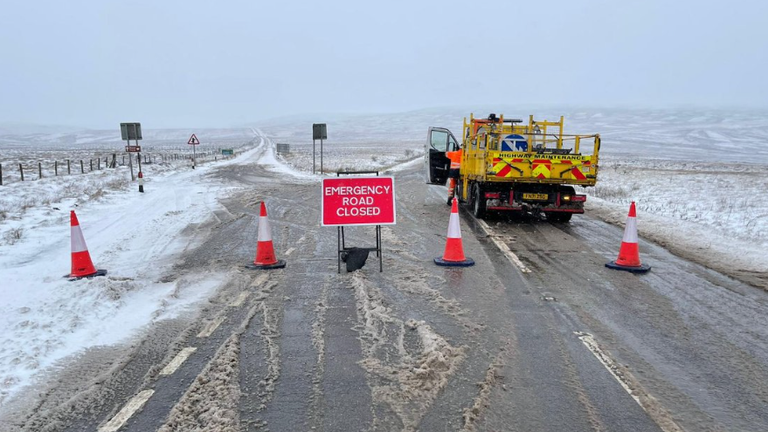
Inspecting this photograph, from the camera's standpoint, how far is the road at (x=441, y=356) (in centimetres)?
338

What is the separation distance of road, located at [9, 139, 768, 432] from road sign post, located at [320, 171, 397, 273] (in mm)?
727

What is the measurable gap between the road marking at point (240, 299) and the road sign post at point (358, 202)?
147cm

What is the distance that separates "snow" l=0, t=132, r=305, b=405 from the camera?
14.8 ft

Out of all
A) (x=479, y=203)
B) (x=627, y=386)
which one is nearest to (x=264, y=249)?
(x=627, y=386)

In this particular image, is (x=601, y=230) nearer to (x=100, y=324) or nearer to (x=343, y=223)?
(x=343, y=223)

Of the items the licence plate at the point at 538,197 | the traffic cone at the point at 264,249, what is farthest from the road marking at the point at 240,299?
the licence plate at the point at 538,197

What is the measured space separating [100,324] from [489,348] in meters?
3.83

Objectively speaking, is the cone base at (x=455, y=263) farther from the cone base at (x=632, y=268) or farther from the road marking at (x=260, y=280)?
the road marking at (x=260, y=280)

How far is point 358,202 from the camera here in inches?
281

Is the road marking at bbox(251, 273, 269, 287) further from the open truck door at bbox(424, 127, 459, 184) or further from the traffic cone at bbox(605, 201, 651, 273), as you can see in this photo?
the open truck door at bbox(424, 127, 459, 184)

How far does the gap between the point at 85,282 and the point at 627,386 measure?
6.07m

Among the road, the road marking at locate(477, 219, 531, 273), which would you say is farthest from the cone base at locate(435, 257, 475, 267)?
the road marking at locate(477, 219, 531, 273)

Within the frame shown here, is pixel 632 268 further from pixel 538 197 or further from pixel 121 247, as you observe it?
pixel 121 247

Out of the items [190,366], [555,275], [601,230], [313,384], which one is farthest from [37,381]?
[601,230]
